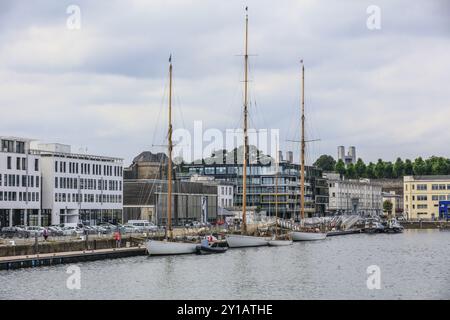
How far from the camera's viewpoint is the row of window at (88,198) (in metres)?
140

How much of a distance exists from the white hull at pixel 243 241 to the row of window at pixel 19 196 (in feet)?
116

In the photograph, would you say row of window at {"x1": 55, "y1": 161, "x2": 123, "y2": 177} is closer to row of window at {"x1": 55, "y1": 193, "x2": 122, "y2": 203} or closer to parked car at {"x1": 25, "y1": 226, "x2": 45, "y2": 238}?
row of window at {"x1": 55, "y1": 193, "x2": 122, "y2": 203}

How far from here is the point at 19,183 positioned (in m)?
130

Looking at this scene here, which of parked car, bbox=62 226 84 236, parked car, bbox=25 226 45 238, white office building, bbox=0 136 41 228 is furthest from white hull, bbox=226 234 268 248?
white office building, bbox=0 136 41 228

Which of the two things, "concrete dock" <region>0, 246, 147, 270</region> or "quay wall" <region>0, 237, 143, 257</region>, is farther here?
"quay wall" <region>0, 237, 143, 257</region>

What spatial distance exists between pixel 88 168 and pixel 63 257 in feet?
218

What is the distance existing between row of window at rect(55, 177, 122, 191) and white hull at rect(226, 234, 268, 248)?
3676 centimetres

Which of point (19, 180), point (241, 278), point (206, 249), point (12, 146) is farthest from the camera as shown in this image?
point (19, 180)

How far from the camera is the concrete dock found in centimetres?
7456

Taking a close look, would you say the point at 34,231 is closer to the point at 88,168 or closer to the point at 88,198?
the point at 88,198

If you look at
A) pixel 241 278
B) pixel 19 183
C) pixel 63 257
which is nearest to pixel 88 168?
pixel 19 183

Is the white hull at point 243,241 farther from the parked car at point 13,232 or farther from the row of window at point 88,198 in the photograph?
the row of window at point 88,198
